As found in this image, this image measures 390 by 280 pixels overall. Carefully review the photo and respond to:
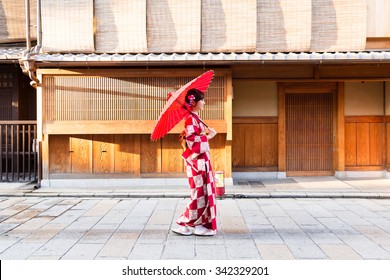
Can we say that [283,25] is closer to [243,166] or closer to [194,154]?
[243,166]

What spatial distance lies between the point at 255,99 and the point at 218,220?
21.1ft

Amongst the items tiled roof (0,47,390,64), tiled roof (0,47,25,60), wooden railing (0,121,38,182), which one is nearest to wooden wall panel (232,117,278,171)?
tiled roof (0,47,390,64)

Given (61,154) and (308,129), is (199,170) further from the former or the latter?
(308,129)

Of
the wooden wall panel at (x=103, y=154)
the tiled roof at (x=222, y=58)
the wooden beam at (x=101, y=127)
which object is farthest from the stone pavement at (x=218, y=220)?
the tiled roof at (x=222, y=58)

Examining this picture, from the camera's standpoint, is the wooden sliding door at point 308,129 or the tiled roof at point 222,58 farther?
the wooden sliding door at point 308,129

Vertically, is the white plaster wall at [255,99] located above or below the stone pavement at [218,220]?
above

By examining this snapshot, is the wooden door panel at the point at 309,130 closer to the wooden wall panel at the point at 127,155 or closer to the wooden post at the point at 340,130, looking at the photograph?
the wooden post at the point at 340,130

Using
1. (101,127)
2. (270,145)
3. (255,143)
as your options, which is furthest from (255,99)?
(101,127)

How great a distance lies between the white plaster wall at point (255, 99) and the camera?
13.1 meters

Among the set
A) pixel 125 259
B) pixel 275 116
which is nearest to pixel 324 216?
pixel 125 259

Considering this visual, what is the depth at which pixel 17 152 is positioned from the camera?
11.5m

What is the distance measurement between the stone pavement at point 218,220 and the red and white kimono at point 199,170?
49 cm

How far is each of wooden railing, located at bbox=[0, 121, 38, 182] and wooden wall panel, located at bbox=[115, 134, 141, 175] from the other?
250 cm

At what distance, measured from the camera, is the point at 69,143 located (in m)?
11.7
